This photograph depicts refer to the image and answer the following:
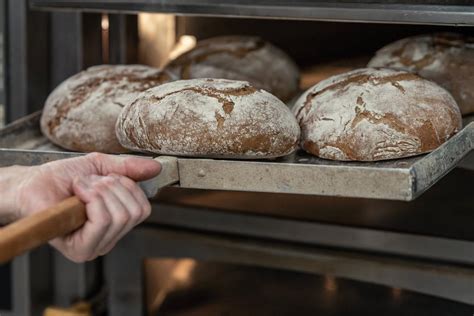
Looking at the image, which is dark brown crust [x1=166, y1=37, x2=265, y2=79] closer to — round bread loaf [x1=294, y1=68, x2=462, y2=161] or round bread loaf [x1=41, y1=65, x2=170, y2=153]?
round bread loaf [x1=41, y1=65, x2=170, y2=153]

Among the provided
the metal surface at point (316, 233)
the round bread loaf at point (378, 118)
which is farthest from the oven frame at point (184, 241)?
the round bread loaf at point (378, 118)

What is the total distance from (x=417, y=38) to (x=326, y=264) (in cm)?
42

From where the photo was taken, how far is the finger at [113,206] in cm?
94

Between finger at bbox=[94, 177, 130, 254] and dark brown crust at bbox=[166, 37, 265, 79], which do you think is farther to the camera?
dark brown crust at bbox=[166, 37, 265, 79]

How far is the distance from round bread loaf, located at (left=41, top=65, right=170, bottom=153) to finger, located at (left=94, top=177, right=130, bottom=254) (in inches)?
12.4

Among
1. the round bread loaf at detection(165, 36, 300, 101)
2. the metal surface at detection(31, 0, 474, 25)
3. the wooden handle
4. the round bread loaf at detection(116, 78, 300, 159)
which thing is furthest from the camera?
the round bread loaf at detection(165, 36, 300, 101)

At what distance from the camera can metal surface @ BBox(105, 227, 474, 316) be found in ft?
4.53

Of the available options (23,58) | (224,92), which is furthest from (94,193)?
(23,58)

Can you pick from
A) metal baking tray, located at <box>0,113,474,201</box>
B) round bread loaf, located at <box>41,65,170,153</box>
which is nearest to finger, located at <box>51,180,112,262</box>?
metal baking tray, located at <box>0,113,474,201</box>

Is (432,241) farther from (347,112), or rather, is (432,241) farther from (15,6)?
(15,6)

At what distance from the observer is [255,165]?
1.04 meters

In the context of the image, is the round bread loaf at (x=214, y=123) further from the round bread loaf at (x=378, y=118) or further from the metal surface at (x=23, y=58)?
the metal surface at (x=23, y=58)

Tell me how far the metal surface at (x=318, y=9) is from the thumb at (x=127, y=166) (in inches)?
15.5

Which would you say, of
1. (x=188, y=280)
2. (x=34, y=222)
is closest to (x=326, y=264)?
(x=188, y=280)
